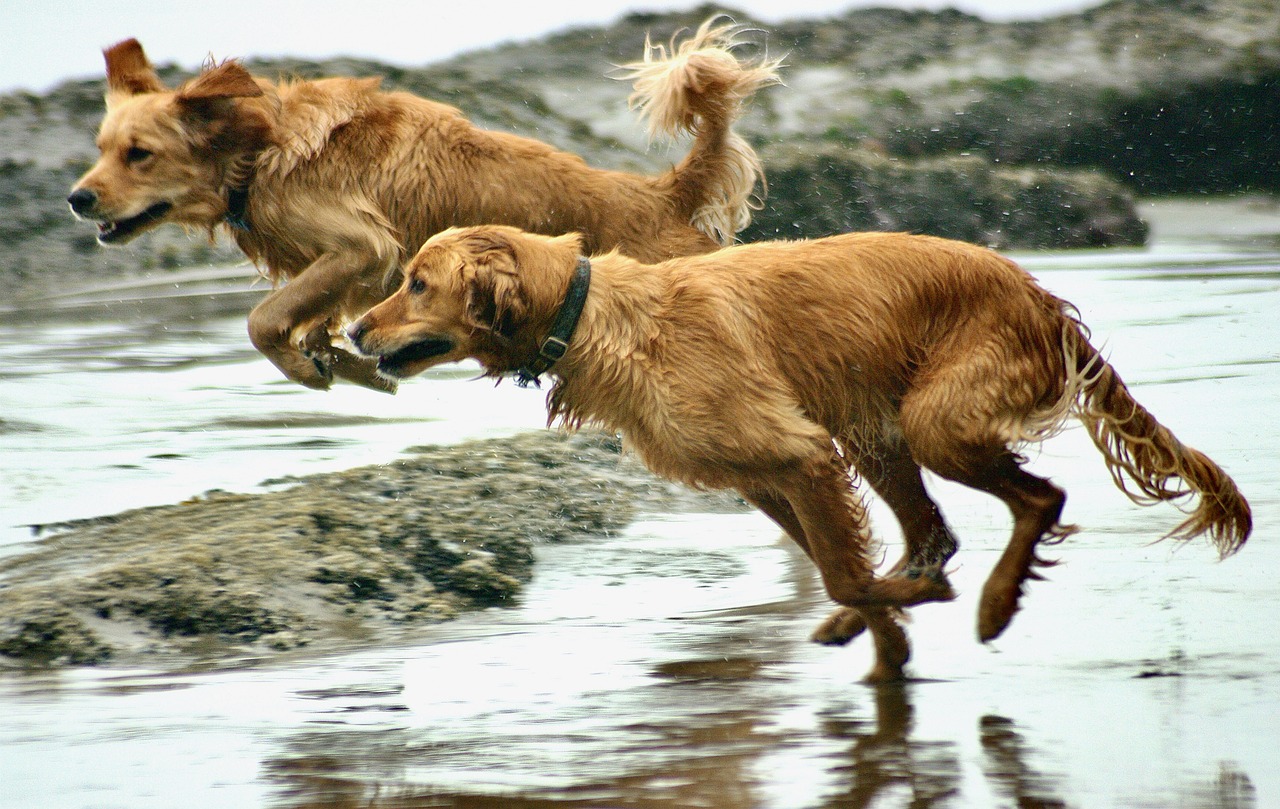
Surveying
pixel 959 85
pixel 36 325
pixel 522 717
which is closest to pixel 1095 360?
pixel 522 717

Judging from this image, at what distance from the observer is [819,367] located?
18.3 ft

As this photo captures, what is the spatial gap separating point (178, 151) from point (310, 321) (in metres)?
0.96

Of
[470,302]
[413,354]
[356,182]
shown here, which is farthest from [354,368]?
[470,302]

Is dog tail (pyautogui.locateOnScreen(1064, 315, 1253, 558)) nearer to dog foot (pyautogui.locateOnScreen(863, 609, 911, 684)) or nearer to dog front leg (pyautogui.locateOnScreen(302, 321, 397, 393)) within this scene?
dog foot (pyautogui.locateOnScreen(863, 609, 911, 684))

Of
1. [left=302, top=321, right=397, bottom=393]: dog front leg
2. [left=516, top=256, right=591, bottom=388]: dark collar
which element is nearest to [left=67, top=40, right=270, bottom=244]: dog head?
[left=302, top=321, right=397, bottom=393]: dog front leg

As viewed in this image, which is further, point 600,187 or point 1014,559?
point 600,187

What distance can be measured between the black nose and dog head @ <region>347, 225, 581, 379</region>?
252cm

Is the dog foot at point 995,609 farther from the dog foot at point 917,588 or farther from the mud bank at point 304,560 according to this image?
the mud bank at point 304,560

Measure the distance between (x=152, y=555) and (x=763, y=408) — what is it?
2.55 meters

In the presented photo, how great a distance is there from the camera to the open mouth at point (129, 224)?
7391 mm

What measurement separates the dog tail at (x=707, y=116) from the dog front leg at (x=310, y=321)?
1477 mm

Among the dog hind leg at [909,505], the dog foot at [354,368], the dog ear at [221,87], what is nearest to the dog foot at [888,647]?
the dog hind leg at [909,505]

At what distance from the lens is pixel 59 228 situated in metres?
16.1

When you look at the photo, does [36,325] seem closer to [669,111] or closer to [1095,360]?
[669,111]
